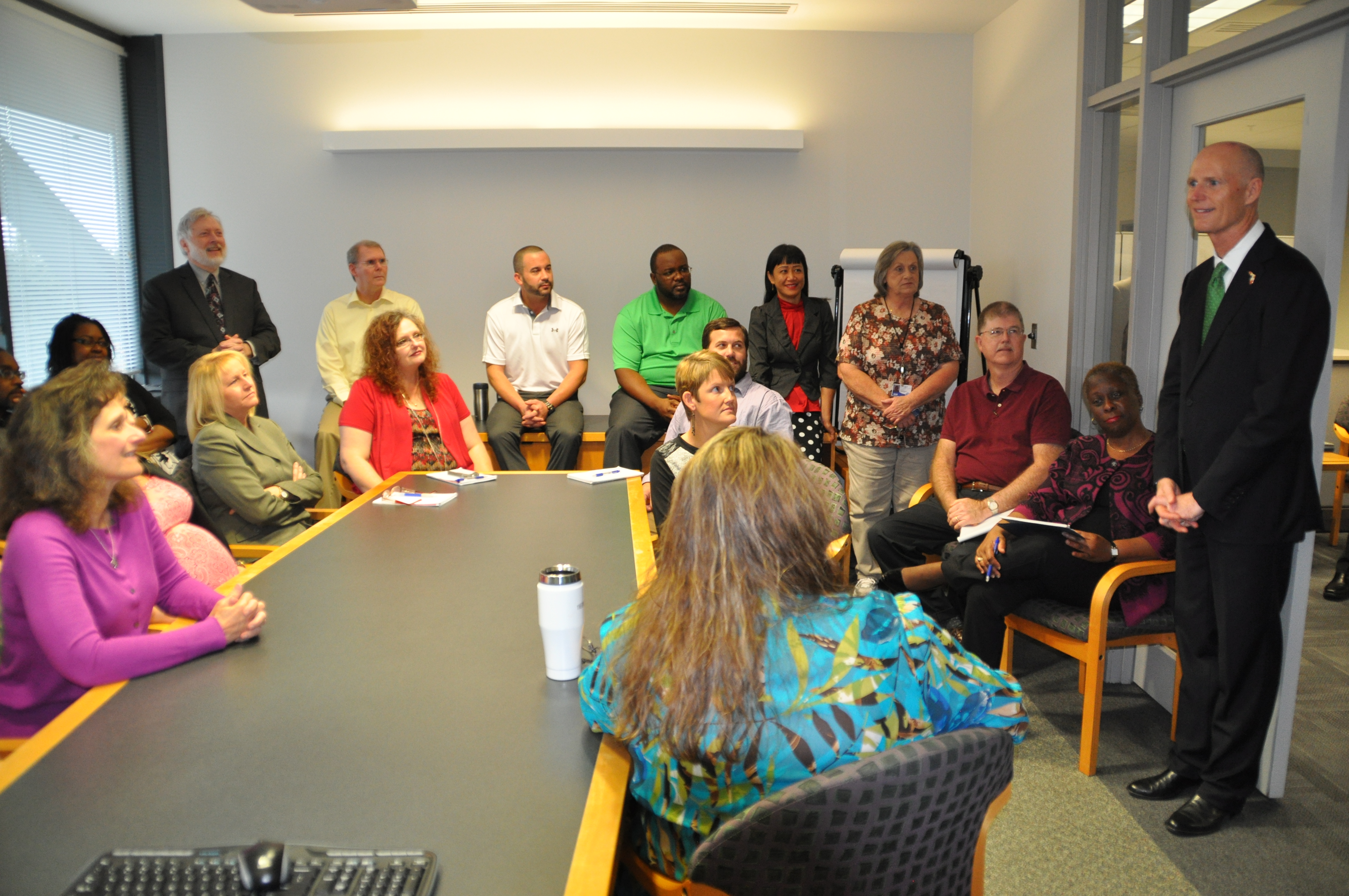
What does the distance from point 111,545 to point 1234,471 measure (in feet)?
8.11

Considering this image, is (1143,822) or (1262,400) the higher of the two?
(1262,400)

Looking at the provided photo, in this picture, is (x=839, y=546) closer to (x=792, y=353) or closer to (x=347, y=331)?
(x=792, y=353)

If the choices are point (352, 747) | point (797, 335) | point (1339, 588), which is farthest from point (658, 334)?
point (352, 747)

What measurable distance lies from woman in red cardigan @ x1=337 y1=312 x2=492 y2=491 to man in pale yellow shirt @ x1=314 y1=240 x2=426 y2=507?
5.24 ft

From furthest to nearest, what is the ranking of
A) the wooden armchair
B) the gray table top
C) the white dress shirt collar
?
the wooden armchair
the white dress shirt collar
the gray table top

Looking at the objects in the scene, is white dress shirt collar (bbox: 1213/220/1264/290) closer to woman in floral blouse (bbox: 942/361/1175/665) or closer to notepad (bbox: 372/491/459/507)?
Result: woman in floral blouse (bbox: 942/361/1175/665)

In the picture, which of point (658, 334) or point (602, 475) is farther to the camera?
point (658, 334)

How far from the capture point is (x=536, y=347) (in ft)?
17.1

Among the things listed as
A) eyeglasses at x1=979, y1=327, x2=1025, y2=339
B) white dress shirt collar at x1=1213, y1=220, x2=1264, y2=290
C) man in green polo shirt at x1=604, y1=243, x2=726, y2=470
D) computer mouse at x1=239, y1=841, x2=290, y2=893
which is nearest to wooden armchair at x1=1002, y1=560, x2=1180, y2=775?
white dress shirt collar at x1=1213, y1=220, x2=1264, y2=290

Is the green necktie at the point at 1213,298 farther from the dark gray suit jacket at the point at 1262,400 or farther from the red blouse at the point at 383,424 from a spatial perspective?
the red blouse at the point at 383,424

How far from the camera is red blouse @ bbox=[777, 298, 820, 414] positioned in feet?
15.5

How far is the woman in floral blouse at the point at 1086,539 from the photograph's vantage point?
107 inches

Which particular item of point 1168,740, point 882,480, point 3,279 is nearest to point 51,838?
point 1168,740

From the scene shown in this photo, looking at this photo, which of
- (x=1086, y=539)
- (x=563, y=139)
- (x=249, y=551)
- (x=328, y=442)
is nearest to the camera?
(x=1086, y=539)
